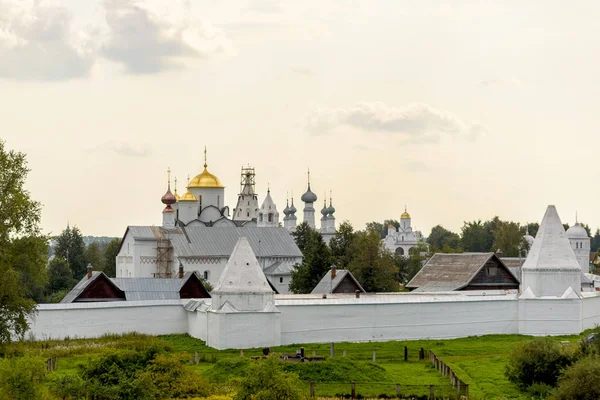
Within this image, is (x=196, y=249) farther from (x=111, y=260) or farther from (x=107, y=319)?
(x=107, y=319)

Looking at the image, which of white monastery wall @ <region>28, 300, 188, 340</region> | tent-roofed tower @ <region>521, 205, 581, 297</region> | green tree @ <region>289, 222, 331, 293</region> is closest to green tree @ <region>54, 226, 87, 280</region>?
green tree @ <region>289, 222, 331, 293</region>

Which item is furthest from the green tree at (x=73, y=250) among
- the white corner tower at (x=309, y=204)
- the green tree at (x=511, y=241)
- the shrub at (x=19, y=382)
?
the shrub at (x=19, y=382)

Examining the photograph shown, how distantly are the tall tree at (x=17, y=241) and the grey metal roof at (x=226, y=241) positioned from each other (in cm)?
3717

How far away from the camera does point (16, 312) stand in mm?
32719

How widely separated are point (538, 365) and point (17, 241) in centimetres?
1564

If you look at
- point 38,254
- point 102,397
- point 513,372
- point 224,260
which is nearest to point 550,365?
point 513,372

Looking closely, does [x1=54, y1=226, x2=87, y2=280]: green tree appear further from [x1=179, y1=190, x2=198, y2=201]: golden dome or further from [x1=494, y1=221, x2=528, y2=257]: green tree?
[x1=494, y1=221, x2=528, y2=257]: green tree

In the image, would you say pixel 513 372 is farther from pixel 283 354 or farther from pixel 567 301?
pixel 567 301

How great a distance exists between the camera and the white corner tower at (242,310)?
124 feet

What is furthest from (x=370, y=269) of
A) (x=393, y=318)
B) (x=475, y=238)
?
(x=475, y=238)

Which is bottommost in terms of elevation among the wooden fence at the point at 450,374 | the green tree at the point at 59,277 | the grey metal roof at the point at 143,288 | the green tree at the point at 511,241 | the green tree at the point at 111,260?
the wooden fence at the point at 450,374

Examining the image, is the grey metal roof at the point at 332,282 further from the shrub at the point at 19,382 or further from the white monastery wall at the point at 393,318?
the shrub at the point at 19,382

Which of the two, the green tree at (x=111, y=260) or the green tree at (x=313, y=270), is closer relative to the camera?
the green tree at (x=313, y=270)

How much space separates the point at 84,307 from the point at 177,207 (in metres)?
45.7
